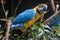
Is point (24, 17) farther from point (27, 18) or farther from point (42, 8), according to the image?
point (42, 8)

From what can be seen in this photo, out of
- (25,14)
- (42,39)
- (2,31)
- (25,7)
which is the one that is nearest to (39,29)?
(42,39)

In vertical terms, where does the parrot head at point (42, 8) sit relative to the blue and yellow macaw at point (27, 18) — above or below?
above

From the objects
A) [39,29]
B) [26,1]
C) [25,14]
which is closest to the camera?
[39,29]

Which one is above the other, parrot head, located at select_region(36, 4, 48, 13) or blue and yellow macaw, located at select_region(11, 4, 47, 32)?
parrot head, located at select_region(36, 4, 48, 13)

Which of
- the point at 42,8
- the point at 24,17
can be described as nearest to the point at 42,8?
the point at 42,8

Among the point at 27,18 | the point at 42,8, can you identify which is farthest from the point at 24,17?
the point at 42,8

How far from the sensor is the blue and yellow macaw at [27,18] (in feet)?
3.00

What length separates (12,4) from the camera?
153cm

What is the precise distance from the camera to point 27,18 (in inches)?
40.2

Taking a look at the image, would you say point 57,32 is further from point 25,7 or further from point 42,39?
point 25,7

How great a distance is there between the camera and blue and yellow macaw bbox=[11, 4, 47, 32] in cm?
91

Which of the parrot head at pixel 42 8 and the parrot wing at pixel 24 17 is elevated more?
the parrot head at pixel 42 8

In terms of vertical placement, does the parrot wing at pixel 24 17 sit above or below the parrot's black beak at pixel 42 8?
below

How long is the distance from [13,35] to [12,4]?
2.50 feet
